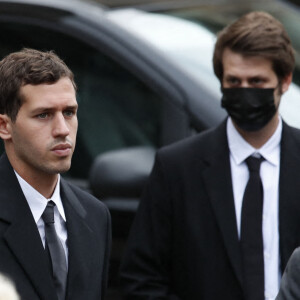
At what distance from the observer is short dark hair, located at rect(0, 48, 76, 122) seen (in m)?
3.44

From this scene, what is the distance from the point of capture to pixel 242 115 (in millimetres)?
4305

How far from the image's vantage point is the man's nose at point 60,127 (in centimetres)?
343

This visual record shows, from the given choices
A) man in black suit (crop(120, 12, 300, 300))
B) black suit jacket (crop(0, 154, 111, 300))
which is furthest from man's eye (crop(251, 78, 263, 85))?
black suit jacket (crop(0, 154, 111, 300))

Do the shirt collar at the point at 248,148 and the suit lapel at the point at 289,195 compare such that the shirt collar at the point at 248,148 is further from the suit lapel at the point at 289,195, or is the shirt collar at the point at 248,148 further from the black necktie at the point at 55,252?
the black necktie at the point at 55,252

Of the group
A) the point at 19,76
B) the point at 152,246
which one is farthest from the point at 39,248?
the point at 152,246

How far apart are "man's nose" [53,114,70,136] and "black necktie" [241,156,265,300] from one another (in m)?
1.04

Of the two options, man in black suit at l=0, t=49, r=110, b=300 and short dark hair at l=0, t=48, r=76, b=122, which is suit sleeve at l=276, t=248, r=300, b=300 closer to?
man in black suit at l=0, t=49, r=110, b=300

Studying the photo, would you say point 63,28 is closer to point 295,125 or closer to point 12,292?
point 295,125

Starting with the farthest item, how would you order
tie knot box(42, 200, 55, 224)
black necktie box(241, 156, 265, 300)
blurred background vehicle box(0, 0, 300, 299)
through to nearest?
blurred background vehicle box(0, 0, 300, 299) → black necktie box(241, 156, 265, 300) → tie knot box(42, 200, 55, 224)

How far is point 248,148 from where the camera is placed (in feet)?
14.2

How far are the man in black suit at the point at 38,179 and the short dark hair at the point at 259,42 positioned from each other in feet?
3.36

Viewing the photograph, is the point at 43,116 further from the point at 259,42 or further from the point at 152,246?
the point at 259,42

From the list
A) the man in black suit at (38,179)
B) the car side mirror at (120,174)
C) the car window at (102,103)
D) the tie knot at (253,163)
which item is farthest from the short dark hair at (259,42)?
the man in black suit at (38,179)

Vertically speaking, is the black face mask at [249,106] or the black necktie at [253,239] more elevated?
the black face mask at [249,106]
